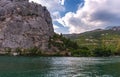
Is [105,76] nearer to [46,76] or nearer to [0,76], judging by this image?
[46,76]

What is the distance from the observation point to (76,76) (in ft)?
218

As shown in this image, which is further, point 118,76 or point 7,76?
point 118,76

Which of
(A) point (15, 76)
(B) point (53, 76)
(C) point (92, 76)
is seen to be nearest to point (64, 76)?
(B) point (53, 76)

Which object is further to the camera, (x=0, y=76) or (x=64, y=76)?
(x=64, y=76)

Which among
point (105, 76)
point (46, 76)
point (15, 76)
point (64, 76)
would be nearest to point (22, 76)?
point (15, 76)

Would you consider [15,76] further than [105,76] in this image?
No

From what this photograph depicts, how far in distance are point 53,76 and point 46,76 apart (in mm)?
Result: 1812

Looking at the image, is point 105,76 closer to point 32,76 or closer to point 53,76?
point 53,76

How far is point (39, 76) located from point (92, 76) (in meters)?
13.7

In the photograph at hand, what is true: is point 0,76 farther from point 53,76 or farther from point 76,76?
point 76,76

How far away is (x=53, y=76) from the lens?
216 ft

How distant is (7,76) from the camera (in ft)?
205

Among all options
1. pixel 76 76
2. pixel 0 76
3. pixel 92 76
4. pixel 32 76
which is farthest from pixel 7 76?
pixel 92 76

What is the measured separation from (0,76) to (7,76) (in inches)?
70.3
